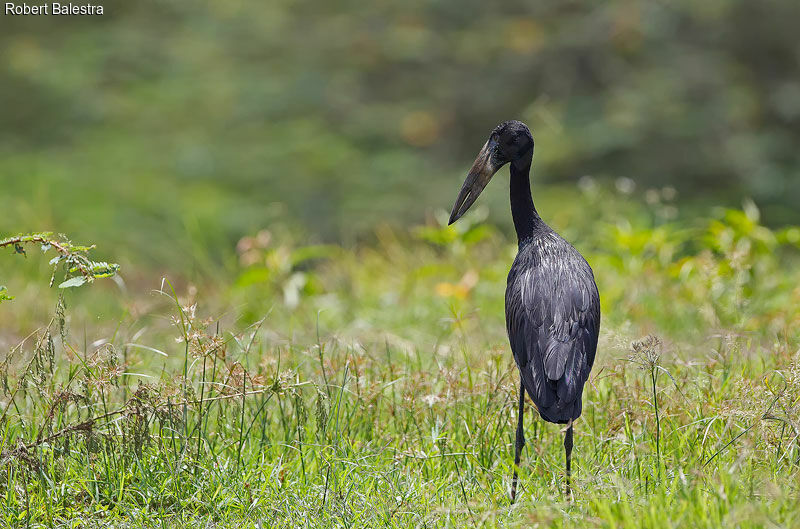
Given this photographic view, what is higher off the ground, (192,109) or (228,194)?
(192,109)

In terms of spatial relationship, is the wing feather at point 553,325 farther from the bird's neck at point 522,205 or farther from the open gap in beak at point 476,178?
the open gap in beak at point 476,178

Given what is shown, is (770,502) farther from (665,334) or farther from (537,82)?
(537,82)

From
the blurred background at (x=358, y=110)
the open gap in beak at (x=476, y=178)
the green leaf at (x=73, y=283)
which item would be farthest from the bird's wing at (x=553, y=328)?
the blurred background at (x=358, y=110)

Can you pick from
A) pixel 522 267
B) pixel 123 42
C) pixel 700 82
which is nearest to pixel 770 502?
pixel 522 267

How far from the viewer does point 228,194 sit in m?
12.1

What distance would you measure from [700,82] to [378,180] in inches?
166

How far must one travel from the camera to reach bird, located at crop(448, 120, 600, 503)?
3.06 metres

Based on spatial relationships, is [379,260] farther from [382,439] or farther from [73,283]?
[73,283]

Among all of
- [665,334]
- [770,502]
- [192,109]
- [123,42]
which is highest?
[123,42]

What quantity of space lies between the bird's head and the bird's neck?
47 millimetres

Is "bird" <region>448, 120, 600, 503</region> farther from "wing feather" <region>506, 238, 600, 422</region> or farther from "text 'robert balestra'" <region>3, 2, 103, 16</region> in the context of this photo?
"text 'robert balestra'" <region>3, 2, 103, 16</region>

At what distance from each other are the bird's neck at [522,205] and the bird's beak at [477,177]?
101mm

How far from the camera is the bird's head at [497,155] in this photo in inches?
141

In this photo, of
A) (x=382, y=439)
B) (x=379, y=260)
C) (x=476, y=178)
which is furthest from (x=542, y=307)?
(x=379, y=260)
